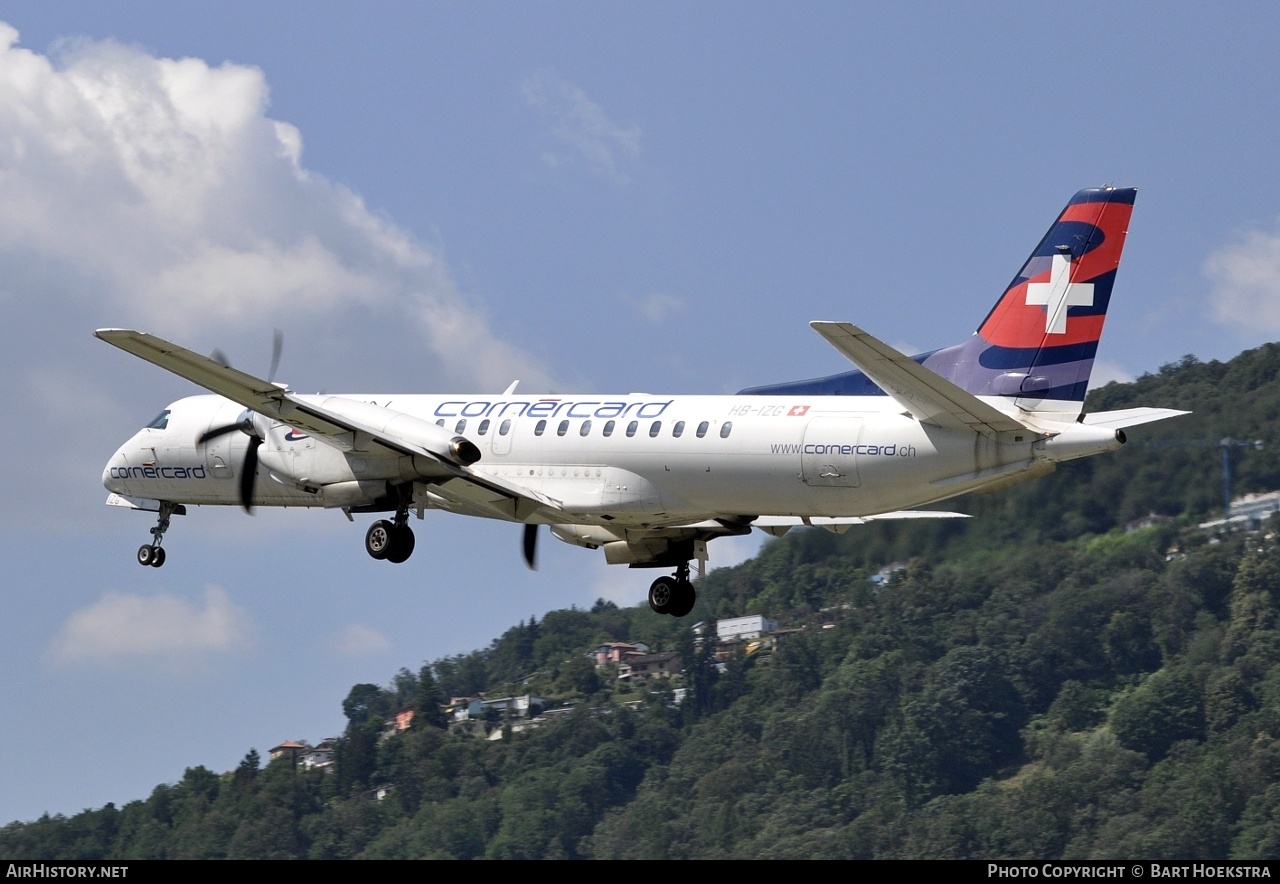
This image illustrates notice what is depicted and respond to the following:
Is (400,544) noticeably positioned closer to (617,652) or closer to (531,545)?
(531,545)

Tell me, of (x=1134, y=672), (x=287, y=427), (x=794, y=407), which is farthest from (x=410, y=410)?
(x=1134, y=672)

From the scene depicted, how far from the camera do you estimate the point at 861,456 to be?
29500mm

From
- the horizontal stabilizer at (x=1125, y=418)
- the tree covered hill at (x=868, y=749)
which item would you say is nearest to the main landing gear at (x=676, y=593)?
the horizontal stabilizer at (x=1125, y=418)

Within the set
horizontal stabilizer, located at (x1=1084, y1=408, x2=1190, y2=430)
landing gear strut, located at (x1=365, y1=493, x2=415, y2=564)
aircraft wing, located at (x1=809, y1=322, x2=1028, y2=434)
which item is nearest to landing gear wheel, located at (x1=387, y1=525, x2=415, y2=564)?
landing gear strut, located at (x1=365, y1=493, x2=415, y2=564)

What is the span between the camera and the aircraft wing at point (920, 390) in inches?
1040

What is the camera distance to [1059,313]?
96.9 feet

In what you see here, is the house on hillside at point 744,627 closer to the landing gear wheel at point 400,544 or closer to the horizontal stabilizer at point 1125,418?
the landing gear wheel at point 400,544

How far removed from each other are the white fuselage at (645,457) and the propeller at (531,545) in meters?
1.23

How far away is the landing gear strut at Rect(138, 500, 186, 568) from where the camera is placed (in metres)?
37.4

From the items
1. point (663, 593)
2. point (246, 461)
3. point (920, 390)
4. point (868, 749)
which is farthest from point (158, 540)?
point (868, 749)

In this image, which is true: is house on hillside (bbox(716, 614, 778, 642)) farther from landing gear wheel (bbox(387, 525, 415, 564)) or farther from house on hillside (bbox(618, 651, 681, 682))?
landing gear wheel (bbox(387, 525, 415, 564))

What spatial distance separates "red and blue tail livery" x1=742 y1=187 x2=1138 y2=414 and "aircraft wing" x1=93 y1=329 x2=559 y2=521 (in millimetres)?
8321

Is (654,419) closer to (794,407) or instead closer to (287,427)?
(794,407)

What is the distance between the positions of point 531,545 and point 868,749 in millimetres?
63556
